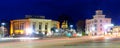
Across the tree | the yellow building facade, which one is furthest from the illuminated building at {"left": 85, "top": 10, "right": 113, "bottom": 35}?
the yellow building facade

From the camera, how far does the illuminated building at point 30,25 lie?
444ft

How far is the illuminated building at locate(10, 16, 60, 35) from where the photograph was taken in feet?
444

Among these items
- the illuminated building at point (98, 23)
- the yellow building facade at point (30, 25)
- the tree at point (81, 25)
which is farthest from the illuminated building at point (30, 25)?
the illuminated building at point (98, 23)

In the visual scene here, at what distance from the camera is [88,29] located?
166 metres

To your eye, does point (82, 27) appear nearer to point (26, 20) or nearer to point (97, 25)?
point (97, 25)

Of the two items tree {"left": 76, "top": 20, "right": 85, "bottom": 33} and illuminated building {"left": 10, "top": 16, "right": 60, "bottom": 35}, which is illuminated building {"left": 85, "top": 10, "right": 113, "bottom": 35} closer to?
tree {"left": 76, "top": 20, "right": 85, "bottom": 33}

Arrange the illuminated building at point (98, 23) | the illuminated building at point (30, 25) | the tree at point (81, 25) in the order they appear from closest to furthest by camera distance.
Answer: the illuminated building at point (30, 25)
the illuminated building at point (98, 23)
the tree at point (81, 25)

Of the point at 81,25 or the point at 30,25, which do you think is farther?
the point at 81,25

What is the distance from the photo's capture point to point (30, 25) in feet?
443

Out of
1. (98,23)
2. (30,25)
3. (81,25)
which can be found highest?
(98,23)

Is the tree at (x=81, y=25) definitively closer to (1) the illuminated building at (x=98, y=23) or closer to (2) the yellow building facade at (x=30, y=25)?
(1) the illuminated building at (x=98, y=23)

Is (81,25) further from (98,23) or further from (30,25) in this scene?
(30,25)

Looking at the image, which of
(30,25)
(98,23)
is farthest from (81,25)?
(30,25)

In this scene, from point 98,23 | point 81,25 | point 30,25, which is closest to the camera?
point 30,25
